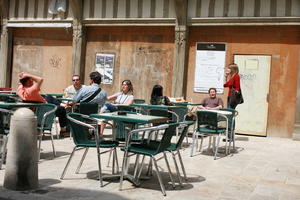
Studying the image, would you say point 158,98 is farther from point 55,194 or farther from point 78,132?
point 55,194

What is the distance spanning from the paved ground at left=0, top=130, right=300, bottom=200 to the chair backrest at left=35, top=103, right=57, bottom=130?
54 centimetres

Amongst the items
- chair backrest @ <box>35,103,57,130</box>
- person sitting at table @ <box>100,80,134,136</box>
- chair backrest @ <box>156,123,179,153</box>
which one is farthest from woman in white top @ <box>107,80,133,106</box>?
chair backrest @ <box>156,123,179,153</box>

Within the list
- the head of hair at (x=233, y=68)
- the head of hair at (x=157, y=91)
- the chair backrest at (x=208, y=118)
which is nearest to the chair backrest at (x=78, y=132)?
the chair backrest at (x=208, y=118)

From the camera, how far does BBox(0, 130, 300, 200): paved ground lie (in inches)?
207

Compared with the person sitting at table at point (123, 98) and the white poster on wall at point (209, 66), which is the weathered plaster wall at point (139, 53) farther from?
the person sitting at table at point (123, 98)

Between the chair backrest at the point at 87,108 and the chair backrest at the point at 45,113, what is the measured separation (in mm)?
424

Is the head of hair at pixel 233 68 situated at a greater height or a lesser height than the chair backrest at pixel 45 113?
greater

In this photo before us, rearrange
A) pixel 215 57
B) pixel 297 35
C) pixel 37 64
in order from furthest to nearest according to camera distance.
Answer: pixel 37 64, pixel 215 57, pixel 297 35

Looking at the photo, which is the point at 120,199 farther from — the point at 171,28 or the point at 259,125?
the point at 171,28

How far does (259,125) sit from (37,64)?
309 inches

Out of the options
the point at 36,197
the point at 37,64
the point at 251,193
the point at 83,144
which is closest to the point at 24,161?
the point at 36,197

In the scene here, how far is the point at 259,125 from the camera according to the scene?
1242 cm

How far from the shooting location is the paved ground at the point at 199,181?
5262mm

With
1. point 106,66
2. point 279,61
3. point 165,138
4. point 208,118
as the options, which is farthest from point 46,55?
point 165,138
